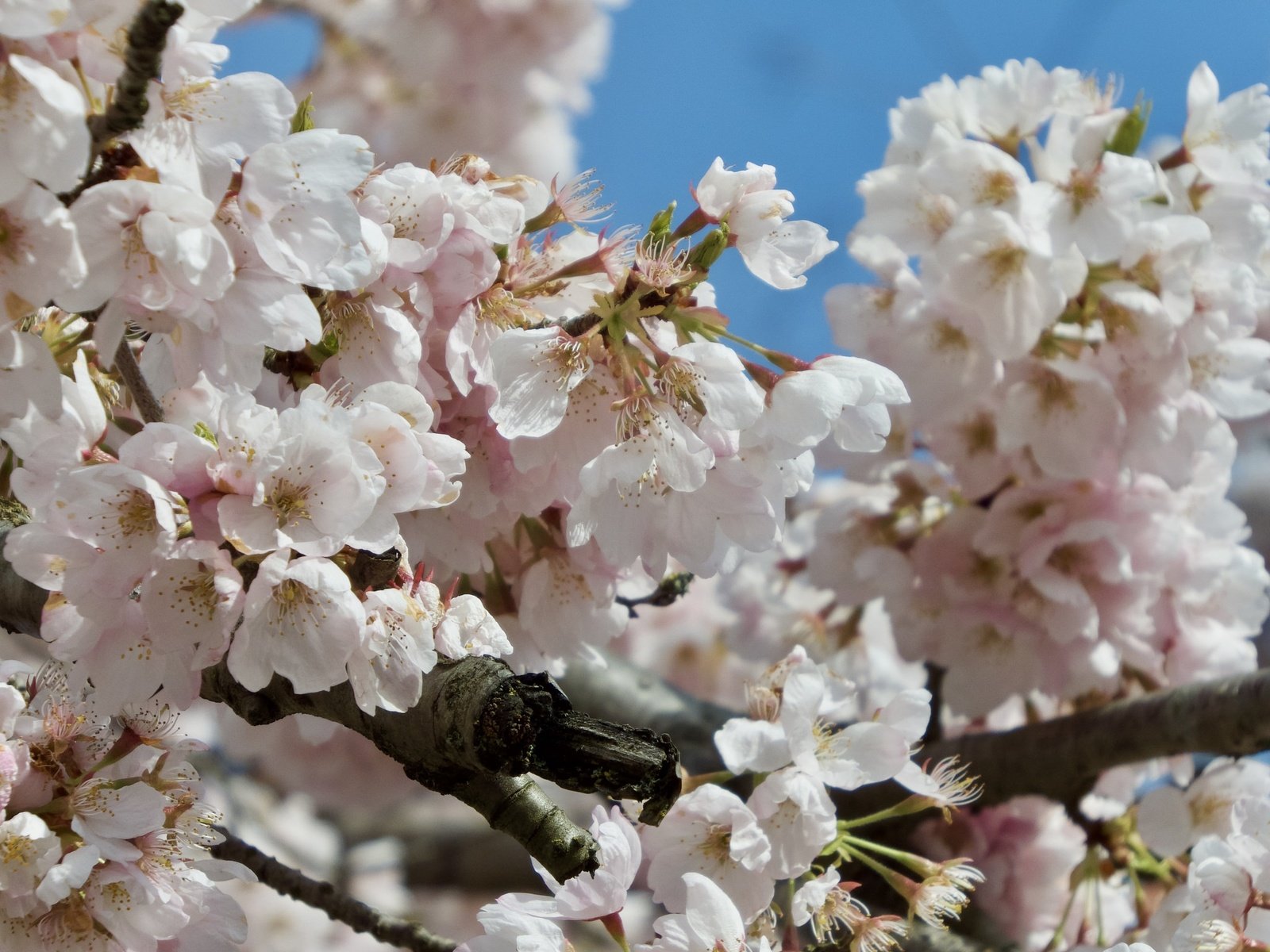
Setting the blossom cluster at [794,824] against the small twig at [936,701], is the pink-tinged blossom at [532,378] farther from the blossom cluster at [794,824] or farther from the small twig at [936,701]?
the small twig at [936,701]

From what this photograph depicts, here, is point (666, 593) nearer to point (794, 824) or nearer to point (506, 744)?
point (794, 824)

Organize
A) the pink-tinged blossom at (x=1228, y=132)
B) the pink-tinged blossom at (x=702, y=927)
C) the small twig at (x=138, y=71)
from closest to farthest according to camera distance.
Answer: the small twig at (x=138, y=71) → the pink-tinged blossom at (x=702, y=927) → the pink-tinged blossom at (x=1228, y=132)

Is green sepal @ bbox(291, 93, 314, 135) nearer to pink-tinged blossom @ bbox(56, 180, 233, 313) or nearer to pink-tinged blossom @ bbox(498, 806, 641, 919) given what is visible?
pink-tinged blossom @ bbox(56, 180, 233, 313)

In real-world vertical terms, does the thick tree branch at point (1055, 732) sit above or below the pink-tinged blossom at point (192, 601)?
above

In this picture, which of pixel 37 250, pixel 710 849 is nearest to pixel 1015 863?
pixel 710 849

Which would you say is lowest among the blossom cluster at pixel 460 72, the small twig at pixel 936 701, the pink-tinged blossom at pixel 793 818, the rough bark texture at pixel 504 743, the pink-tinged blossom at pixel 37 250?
the rough bark texture at pixel 504 743

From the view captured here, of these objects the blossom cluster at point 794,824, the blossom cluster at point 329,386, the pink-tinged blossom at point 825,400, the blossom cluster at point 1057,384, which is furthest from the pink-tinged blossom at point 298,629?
the blossom cluster at point 1057,384

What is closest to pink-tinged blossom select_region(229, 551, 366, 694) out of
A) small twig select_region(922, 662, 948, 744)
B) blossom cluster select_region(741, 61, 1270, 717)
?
blossom cluster select_region(741, 61, 1270, 717)
